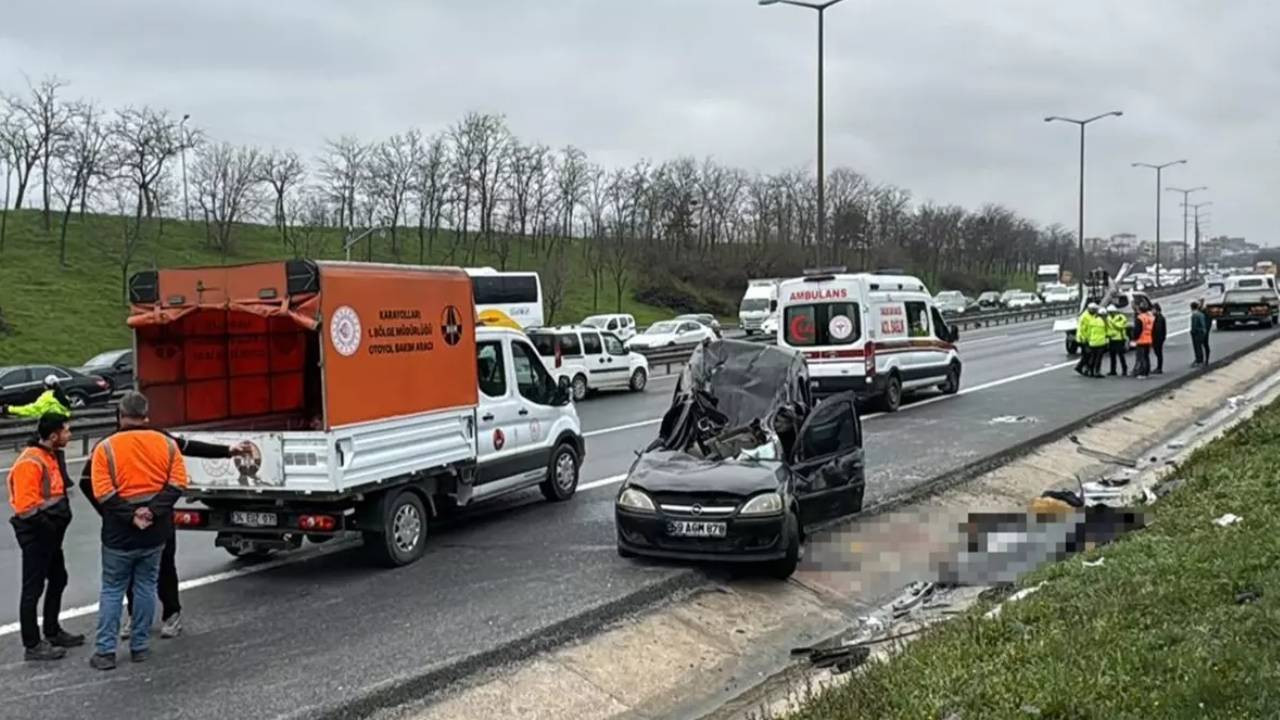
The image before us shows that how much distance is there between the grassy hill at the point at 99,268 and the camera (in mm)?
43875

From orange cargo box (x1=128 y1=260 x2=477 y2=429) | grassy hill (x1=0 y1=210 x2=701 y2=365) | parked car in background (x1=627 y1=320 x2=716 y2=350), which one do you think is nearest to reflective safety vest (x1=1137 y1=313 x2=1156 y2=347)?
parked car in background (x1=627 y1=320 x2=716 y2=350)

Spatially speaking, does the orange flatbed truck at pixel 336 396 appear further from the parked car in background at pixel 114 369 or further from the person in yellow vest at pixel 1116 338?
the parked car in background at pixel 114 369

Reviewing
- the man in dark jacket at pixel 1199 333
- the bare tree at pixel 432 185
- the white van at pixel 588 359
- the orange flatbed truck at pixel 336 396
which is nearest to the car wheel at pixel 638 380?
the white van at pixel 588 359

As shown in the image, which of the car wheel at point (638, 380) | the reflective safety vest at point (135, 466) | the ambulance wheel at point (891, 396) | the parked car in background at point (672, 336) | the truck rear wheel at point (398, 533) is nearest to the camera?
the reflective safety vest at point (135, 466)

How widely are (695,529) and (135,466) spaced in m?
4.26

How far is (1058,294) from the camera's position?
8181cm

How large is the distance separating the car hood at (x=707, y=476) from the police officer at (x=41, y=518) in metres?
4.35

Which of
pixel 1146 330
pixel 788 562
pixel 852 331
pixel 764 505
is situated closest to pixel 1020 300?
pixel 1146 330

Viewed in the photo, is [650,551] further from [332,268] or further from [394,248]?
[394,248]

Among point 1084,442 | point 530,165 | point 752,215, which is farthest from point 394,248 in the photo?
point 1084,442

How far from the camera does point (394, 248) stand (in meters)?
Result: 68.4

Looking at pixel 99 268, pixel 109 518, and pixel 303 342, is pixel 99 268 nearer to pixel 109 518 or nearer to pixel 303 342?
pixel 303 342

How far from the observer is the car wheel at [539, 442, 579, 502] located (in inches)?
482

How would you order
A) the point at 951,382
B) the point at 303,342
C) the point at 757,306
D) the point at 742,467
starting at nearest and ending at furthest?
the point at 742,467, the point at 303,342, the point at 951,382, the point at 757,306
